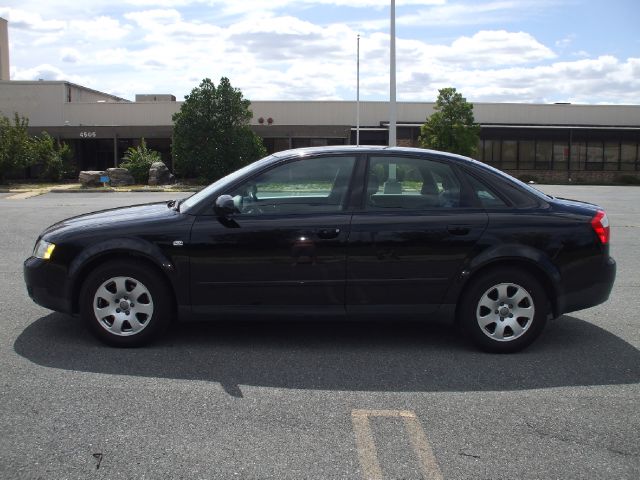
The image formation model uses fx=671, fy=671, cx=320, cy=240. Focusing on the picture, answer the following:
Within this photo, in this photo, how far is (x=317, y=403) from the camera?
4.30 m

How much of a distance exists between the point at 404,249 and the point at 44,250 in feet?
9.51

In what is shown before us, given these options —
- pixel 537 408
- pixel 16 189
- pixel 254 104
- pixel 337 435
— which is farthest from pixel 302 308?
pixel 254 104

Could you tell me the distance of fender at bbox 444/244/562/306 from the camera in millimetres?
5273

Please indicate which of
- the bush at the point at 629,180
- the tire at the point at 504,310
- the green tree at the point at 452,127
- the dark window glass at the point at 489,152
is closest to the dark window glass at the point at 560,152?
the bush at the point at 629,180

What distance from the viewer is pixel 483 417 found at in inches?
162

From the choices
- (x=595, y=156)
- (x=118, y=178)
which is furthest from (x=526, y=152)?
(x=118, y=178)

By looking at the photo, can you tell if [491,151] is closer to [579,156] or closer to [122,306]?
[579,156]

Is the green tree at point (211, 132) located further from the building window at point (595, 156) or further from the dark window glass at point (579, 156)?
the building window at point (595, 156)

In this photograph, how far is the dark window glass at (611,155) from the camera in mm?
47031

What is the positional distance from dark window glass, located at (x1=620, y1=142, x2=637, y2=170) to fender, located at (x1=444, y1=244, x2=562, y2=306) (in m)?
46.4

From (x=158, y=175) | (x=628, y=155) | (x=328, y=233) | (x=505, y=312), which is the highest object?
(x=628, y=155)

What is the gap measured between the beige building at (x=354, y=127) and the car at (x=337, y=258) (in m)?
37.6

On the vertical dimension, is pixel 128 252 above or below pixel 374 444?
above

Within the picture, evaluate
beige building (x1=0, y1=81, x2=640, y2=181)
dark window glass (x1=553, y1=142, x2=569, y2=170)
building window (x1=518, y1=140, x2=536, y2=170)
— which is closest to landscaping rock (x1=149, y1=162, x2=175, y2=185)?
beige building (x1=0, y1=81, x2=640, y2=181)
